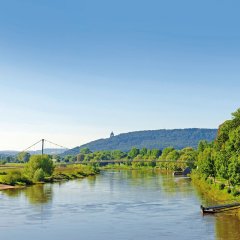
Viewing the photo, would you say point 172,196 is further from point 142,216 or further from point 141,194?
point 142,216

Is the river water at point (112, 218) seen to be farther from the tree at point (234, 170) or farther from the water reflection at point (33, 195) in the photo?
the tree at point (234, 170)

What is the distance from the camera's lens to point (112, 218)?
64875 mm

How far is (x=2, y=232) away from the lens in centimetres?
5609

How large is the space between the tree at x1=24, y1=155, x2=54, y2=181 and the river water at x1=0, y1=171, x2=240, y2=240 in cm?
3814

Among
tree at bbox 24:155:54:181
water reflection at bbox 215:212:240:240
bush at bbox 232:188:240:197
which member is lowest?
water reflection at bbox 215:212:240:240

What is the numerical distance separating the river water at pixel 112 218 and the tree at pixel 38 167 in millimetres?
38138

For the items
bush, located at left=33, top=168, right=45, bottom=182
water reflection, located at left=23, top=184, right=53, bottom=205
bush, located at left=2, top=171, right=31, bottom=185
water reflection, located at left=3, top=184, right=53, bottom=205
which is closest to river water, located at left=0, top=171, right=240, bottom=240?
water reflection, located at left=23, top=184, right=53, bottom=205

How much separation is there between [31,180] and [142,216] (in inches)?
2654

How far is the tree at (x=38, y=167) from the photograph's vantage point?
132 metres

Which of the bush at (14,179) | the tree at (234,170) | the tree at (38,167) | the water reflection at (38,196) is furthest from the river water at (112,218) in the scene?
the tree at (38,167)

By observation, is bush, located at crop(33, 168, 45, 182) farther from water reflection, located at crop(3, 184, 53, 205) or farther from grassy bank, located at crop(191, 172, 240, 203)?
grassy bank, located at crop(191, 172, 240, 203)

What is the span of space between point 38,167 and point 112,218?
252 ft

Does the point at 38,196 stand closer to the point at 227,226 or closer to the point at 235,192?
the point at 235,192

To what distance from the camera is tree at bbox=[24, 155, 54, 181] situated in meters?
132
